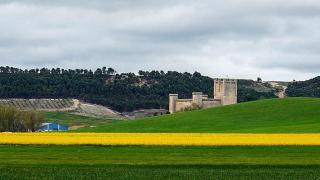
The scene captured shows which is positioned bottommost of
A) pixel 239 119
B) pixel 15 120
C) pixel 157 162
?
pixel 157 162

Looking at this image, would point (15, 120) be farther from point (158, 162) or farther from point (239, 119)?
point (158, 162)

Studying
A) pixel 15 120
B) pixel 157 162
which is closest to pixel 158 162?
pixel 157 162

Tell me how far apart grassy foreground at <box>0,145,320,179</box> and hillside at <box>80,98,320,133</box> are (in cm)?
5289

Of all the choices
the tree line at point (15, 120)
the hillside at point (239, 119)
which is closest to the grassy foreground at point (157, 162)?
the hillside at point (239, 119)

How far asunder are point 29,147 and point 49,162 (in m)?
16.4

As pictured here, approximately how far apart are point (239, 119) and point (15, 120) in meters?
41.1

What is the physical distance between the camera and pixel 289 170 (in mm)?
42031

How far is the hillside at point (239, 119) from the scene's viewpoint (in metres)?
120

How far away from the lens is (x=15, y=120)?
14462 centimetres

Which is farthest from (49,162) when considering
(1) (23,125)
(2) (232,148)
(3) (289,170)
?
(1) (23,125)

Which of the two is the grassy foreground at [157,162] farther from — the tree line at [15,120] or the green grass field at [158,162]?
the tree line at [15,120]

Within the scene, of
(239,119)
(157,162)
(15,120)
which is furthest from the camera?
(15,120)

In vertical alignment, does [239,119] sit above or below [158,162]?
above

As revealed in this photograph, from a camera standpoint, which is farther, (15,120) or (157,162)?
(15,120)
